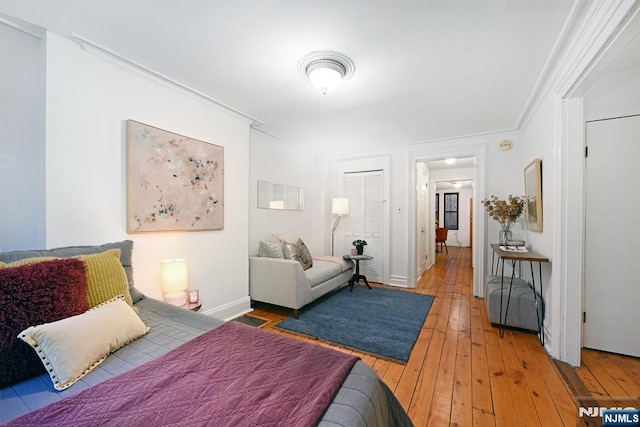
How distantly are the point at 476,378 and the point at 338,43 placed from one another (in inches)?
103

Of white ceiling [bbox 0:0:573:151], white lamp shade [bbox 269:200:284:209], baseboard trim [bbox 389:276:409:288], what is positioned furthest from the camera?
baseboard trim [bbox 389:276:409:288]

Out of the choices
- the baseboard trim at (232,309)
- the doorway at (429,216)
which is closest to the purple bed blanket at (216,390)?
the baseboard trim at (232,309)

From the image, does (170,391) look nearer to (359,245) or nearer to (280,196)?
(280,196)

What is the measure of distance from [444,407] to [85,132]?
305cm

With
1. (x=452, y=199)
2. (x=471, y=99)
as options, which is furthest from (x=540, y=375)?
(x=452, y=199)

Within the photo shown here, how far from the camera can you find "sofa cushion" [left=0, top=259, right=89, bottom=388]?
0.96 meters

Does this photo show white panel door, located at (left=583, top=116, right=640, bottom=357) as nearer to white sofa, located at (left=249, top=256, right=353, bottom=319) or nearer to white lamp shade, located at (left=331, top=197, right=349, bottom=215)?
white sofa, located at (left=249, top=256, right=353, bottom=319)

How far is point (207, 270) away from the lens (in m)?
2.63

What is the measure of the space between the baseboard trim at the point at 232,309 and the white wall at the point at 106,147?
0.02 meters

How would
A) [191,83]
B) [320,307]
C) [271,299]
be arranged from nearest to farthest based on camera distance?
[191,83]
[271,299]
[320,307]

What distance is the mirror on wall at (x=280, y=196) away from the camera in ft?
12.0

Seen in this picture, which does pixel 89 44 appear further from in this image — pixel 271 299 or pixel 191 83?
pixel 271 299

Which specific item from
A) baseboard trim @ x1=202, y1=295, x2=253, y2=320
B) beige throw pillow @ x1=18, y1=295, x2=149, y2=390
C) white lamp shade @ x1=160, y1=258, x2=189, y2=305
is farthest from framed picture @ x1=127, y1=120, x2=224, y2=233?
beige throw pillow @ x1=18, y1=295, x2=149, y2=390

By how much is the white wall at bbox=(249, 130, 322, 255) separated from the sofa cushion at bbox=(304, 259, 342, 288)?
0.58 metres
